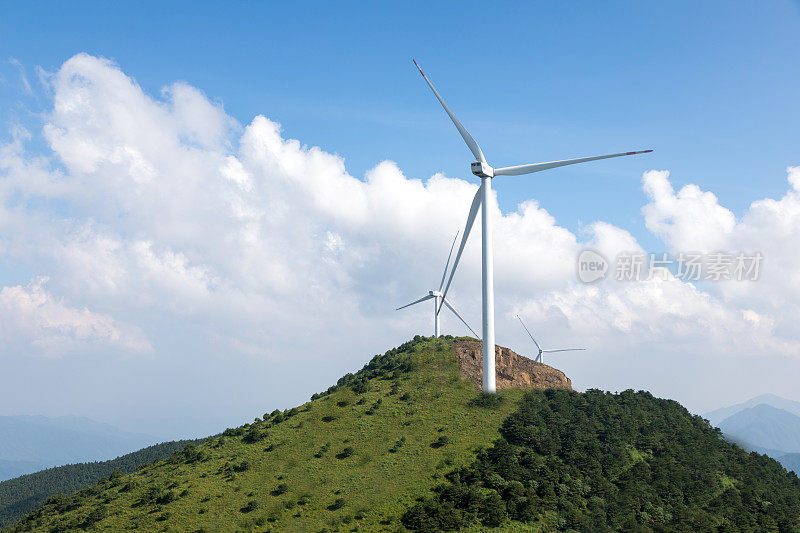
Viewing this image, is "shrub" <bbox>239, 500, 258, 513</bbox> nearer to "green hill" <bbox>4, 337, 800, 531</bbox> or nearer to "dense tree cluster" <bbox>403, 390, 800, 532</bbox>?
"green hill" <bbox>4, 337, 800, 531</bbox>

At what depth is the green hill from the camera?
84062mm

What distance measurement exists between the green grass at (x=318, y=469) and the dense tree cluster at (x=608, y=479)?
564 cm

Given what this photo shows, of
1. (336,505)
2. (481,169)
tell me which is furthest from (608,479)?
(481,169)

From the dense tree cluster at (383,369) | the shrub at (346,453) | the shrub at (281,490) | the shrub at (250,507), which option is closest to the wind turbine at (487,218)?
the shrub at (346,453)

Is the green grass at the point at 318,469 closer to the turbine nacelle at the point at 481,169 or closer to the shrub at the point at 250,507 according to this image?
the shrub at the point at 250,507

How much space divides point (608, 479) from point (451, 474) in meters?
27.3

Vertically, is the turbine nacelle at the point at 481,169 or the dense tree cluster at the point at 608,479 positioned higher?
the turbine nacelle at the point at 481,169

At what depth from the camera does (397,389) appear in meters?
127

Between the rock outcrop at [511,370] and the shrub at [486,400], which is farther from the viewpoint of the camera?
the rock outcrop at [511,370]

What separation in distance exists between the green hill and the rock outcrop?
4646mm

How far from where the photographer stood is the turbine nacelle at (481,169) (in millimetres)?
103125

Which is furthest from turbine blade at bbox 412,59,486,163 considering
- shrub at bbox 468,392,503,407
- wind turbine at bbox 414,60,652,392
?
shrub at bbox 468,392,503,407

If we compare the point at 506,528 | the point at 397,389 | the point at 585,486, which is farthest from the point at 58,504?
the point at 585,486

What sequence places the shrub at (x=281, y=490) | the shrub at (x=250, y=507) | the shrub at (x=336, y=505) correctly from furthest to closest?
1. the shrub at (x=281, y=490)
2. the shrub at (x=250, y=507)
3. the shrub at (x=336, y=505)
